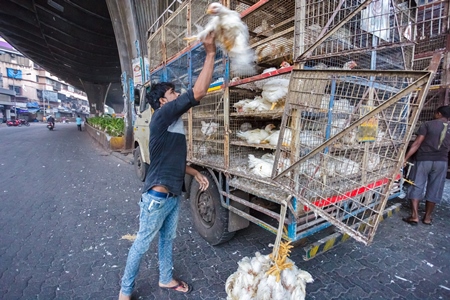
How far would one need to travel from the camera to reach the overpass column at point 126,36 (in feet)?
34.4

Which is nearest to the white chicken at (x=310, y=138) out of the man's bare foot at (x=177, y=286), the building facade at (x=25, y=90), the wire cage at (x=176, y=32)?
the man's bare foot at (x=177, y=286)

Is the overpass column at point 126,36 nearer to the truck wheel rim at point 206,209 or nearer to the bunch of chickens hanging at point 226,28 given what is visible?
the truck wheel rim at point 206,209

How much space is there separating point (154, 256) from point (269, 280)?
2002 millimetres

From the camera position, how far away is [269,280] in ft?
4.79

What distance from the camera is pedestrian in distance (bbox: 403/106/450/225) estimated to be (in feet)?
12.0

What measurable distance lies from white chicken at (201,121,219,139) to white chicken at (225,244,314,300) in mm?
2152

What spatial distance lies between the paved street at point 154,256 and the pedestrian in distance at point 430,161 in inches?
18.2

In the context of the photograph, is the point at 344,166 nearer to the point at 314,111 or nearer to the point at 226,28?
the point at 314,111

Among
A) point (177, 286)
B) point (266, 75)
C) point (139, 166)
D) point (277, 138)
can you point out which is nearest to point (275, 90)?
point (266, 75)

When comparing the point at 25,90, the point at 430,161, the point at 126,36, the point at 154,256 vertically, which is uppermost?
the point at 25,90

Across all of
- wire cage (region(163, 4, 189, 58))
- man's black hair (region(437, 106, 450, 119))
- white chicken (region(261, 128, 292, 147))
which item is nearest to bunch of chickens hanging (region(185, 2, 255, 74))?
white chicken (region(261, 128, 292, 147))

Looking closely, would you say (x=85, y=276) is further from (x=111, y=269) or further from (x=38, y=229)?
(x=38, y=229)

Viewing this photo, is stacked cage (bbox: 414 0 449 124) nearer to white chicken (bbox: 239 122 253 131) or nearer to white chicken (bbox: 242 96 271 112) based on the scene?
white chicken (bbox: 239 122 253 131)

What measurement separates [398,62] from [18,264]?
20.9 feet
